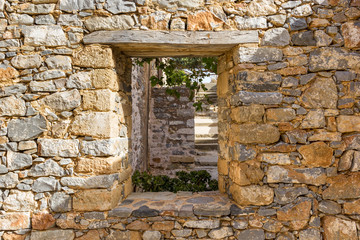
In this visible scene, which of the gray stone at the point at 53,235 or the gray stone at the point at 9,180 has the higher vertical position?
the gray stone at the point at 9,180

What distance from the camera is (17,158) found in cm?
212

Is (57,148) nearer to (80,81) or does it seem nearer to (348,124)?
(80,81)

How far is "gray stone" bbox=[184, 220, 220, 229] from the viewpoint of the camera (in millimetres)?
2158

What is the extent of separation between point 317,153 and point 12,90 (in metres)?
2.98

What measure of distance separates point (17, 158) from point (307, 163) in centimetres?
277

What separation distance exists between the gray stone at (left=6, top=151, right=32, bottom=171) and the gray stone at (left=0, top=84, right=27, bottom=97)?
560 mm

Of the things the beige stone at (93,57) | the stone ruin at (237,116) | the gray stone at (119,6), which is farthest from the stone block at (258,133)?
the gray stone at (119,6)

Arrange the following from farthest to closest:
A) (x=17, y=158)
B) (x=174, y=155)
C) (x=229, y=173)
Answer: (x=174, y=155)
(x=229, y=173)
(x=17, y=158)

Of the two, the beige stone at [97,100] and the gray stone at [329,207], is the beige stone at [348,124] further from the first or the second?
the beige stone at [97,100]

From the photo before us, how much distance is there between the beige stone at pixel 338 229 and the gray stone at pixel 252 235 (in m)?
0.62

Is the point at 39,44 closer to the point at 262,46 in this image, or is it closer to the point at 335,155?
the point at 262,46

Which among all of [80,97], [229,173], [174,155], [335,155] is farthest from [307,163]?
[174,155]

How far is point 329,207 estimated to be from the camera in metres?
2.16

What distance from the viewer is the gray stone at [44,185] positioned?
211cm
